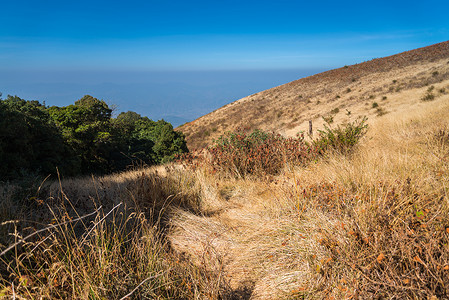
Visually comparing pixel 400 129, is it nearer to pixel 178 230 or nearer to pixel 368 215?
pixel 368 215

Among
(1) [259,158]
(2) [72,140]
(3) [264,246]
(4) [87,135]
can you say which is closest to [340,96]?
(4) [87,135]

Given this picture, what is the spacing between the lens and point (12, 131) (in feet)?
27.3

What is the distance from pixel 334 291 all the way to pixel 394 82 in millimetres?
28291

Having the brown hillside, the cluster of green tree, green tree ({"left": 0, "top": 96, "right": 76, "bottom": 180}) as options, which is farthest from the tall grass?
the brown hillside

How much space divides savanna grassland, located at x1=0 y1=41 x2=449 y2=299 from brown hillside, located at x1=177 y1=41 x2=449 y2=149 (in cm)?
1508

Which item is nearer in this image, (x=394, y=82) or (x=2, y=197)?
(x=2, y=197)

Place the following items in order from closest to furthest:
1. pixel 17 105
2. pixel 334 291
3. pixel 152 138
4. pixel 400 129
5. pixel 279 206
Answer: pixel 334 291 → pixel 279 206 → pixel 400 129 → pixel 17 105 → pixel 152 138

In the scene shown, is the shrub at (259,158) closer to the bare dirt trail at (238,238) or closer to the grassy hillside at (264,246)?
the bare dirt trail at (238,238)

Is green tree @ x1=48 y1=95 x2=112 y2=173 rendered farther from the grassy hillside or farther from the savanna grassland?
the grassy hillside

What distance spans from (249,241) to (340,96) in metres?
27.5

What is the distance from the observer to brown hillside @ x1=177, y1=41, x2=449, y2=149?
2008 cm

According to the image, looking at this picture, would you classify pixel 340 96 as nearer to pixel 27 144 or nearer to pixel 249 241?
pixel 27 144

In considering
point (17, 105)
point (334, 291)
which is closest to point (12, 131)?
point (17, 105)

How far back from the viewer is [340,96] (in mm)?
26562
